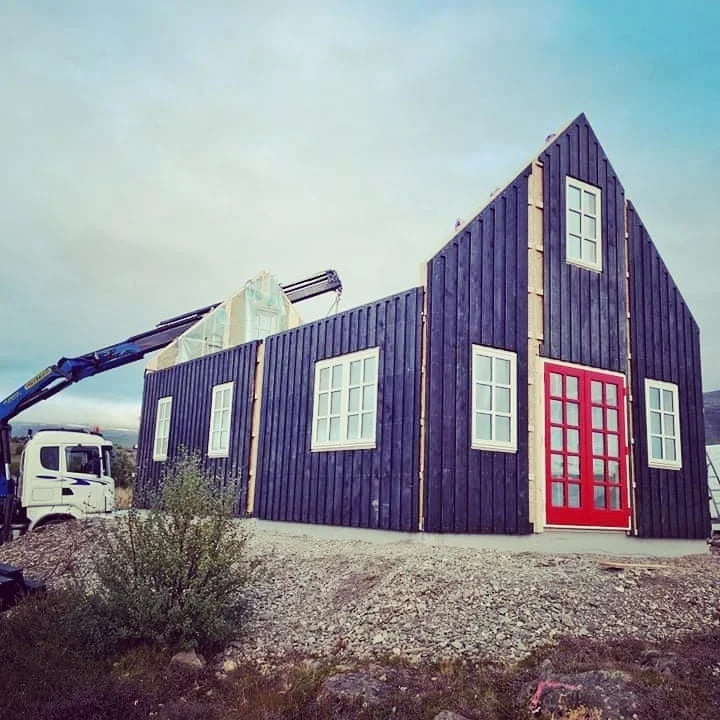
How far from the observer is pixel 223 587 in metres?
6.51

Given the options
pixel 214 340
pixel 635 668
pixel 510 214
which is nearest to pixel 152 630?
pixel 635 668

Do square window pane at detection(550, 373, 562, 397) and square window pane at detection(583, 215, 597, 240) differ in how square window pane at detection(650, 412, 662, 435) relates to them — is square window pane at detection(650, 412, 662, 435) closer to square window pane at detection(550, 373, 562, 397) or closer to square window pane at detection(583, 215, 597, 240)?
square window pane at detection(550, 373, 562, 397)

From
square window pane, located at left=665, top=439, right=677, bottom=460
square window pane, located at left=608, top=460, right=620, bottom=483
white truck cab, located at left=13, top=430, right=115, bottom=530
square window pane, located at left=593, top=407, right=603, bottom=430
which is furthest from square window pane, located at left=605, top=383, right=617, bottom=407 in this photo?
white truck cab, located at left=13, top=430, right=115, bottom=530

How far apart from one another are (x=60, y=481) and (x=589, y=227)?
439 inches

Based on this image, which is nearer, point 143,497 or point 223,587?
point 223,587

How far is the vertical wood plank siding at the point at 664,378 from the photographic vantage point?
1150 cm

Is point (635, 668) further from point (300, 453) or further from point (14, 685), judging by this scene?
point (300, 453)

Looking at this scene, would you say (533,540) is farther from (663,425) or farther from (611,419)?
(663,425)

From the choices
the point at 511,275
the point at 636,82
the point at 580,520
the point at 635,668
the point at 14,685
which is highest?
the point at 636,82

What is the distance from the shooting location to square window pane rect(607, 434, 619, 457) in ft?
36.0

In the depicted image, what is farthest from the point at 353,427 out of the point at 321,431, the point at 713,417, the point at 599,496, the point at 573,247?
the point at 713,417

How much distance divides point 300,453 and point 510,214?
5.15 metres

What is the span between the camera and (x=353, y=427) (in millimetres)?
10648

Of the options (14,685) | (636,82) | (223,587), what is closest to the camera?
(14,685)
